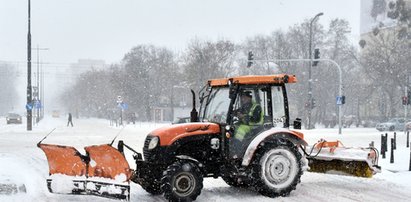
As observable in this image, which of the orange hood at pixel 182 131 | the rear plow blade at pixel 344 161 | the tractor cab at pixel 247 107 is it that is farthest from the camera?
the rear plow blade at pixel 344 161

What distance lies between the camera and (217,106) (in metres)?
10.2

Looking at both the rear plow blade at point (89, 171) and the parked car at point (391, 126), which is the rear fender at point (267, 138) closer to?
the rear plow blade at point (89, 171)

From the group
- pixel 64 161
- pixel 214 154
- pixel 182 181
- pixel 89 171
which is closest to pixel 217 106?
pixel 214 154

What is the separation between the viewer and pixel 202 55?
5712 cm

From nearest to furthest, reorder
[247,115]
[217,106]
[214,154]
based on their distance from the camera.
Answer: [214,154]
[247,115]
[217,106]

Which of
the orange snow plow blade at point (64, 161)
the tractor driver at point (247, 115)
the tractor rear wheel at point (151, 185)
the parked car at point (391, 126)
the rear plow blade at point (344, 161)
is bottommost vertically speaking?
the parked car at point (391, 126)

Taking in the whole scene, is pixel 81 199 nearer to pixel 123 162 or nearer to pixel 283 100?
pixel 123 162

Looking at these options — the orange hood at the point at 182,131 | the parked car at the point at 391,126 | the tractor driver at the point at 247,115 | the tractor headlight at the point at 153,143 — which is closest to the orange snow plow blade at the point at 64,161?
the tractor headlight at the point at 153,143

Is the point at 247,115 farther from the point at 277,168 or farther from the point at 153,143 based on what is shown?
the point at 153,143

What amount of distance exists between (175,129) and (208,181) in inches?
112

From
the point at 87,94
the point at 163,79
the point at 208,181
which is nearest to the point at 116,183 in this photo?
the point at 208,181

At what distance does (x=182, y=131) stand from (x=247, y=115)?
128 cm

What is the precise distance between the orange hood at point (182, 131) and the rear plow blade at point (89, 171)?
786 mm

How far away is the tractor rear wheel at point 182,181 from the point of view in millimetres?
8875
